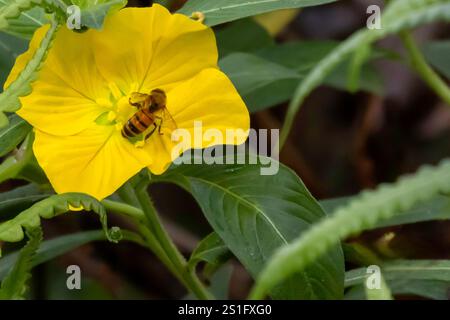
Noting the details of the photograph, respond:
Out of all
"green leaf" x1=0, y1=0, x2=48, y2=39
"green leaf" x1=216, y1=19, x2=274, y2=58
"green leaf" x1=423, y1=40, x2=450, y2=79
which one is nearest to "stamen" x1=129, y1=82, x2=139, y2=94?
"green leaf" x1=0, y1=0, x2=48, y2=39

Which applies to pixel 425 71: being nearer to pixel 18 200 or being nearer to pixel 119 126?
pixel 119 126

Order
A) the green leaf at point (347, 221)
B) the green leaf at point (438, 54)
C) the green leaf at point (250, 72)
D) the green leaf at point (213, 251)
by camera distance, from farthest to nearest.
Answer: the green leaf at point (438, 54) < the green leaf at point (250, 72) < the green leaf at point (213, 251) < the green leaf at point (347, 221)

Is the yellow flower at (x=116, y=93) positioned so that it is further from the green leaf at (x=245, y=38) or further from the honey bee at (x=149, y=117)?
the green leaf at (x=245, y=38)

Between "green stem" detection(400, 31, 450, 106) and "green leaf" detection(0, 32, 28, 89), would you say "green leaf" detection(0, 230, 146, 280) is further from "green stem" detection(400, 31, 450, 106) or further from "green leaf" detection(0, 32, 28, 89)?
"green stem" detection(400, 31, 450, 106)

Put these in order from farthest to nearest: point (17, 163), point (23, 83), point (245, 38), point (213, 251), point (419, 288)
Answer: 1. point (245, 38)
2. point (419, 288)
3. point (213, 251)
4. point (17, 163)
5. point (23, 83)

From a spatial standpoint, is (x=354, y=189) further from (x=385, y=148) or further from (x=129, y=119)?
(x=129, y=119)

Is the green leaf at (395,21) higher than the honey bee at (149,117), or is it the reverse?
the honey bee at (149,117)

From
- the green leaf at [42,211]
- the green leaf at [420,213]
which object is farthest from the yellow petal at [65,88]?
the green leaf at [420,213]

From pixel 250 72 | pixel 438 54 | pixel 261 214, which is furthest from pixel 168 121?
pixel 438 54
